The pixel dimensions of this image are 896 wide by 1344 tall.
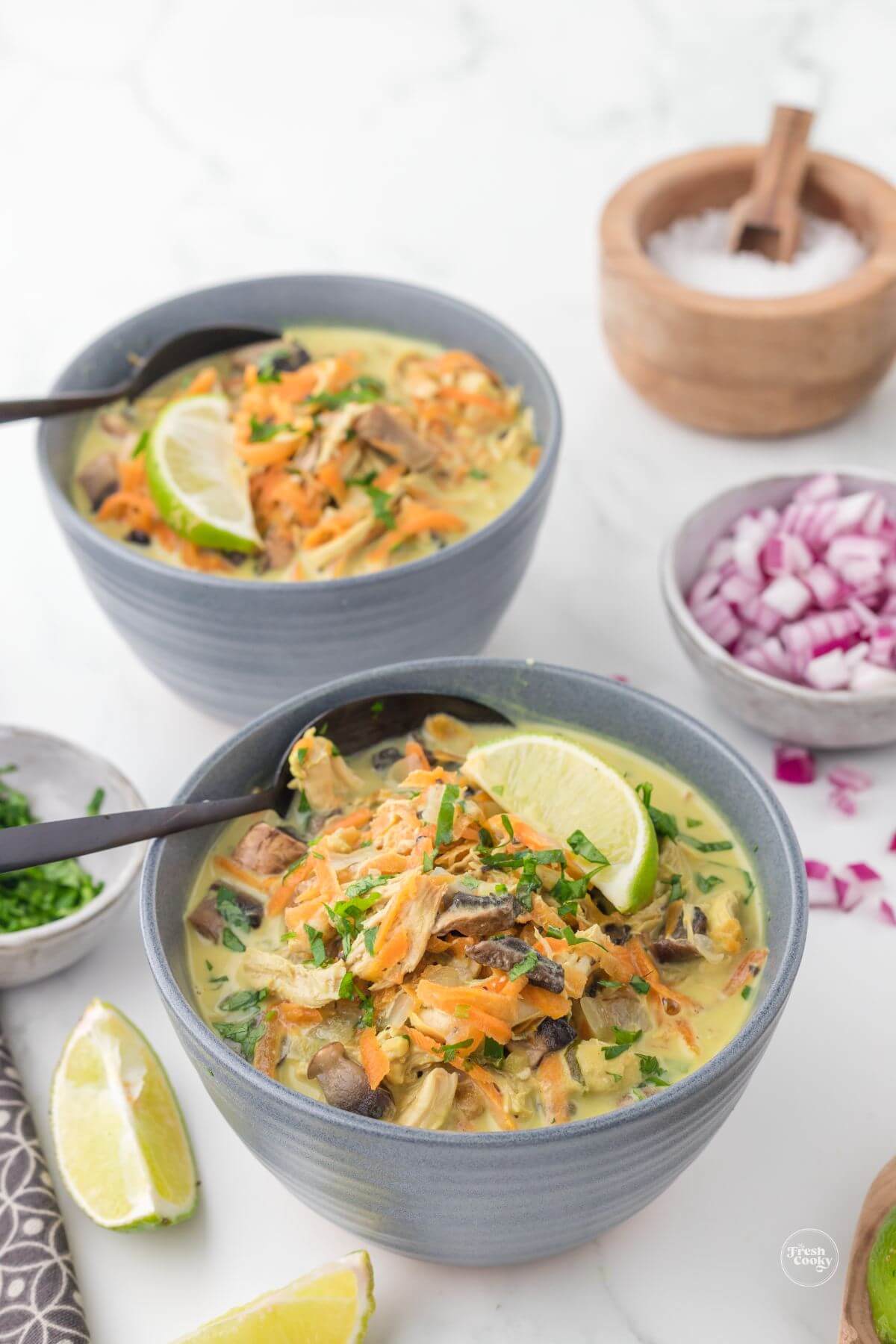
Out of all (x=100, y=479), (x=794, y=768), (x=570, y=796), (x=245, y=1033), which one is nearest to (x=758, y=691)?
(x=794, y=768)

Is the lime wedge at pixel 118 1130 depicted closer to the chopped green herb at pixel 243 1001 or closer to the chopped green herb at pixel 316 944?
the chopped green herb at pixel 243 1001

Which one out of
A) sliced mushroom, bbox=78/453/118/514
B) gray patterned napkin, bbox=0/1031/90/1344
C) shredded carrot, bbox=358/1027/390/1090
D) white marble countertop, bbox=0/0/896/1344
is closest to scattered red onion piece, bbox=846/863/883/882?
white marble countertop, bbox=0/0/896/1344

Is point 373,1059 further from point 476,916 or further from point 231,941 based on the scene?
point 231,941

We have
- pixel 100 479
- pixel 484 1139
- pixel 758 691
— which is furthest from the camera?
pixel 100 479

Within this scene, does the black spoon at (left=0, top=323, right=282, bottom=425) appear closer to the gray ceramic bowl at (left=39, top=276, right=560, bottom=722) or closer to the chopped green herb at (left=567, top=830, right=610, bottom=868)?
the gray ceramic bowl at (left=39, top=276, right=560, bottom=722)

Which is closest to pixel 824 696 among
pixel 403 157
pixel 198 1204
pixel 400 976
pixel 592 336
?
pixel 400 976
